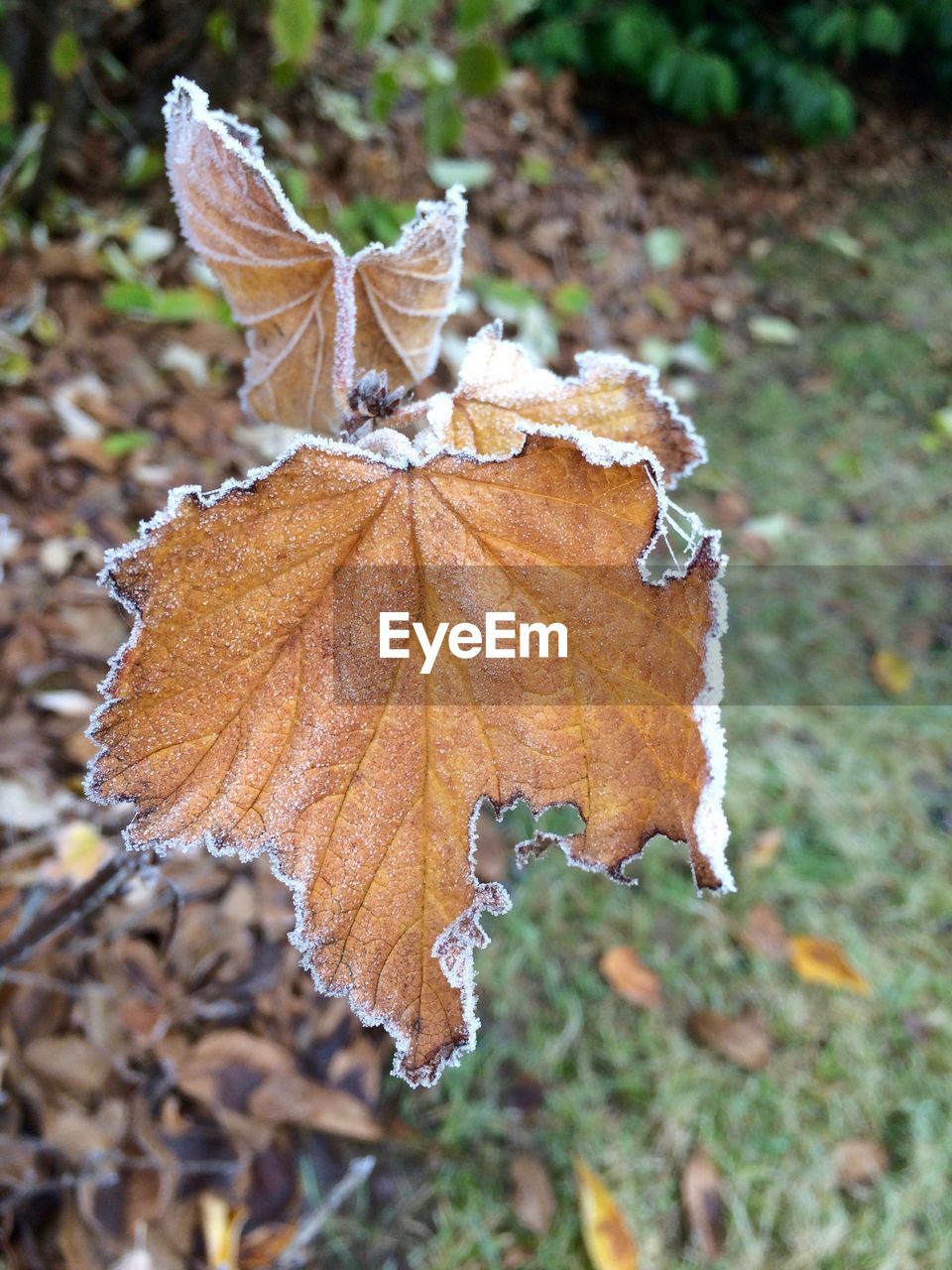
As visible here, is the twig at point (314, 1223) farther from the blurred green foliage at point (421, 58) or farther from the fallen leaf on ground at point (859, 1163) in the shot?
the blurred green foliage at point (421, 58)

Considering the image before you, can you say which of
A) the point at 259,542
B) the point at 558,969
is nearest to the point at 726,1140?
the point at 558,969

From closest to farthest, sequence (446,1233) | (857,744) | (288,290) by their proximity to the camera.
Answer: (288,290) → (446,1233) → (857,744)

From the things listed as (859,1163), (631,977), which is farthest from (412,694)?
(859,1163)

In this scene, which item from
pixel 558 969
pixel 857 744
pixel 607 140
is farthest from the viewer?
pixel 607 140

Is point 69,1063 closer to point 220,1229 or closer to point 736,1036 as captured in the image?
point 220,1229

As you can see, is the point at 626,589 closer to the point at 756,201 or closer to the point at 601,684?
the point at 601,684

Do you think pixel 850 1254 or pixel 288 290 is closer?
pixel 288 290

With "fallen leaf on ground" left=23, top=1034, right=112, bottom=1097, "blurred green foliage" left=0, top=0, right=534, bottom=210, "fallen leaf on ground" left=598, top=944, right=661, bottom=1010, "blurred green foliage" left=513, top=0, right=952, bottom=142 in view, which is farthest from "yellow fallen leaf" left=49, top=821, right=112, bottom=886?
"blurred green foliage" left=513, top=0, right=952, bottom=142

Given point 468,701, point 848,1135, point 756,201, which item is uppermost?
point 468,701
